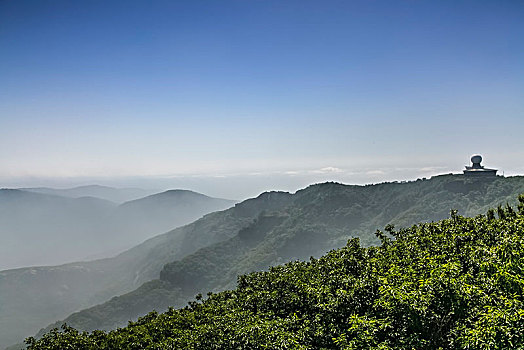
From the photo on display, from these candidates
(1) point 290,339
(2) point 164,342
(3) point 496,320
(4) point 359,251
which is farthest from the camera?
(4) point 359,251

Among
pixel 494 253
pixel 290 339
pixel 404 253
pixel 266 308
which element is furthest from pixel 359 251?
pixel 290 339

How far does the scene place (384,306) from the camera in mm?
19109

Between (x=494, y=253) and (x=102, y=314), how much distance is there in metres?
217

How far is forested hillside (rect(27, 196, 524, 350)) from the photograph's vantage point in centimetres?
1752

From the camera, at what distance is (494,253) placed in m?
20.4

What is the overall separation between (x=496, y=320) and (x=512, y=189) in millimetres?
219522

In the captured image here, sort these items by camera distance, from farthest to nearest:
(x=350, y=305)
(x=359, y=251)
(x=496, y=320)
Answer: (x=359, y=251)
(x=350, y=305)
(x=496, y=320)

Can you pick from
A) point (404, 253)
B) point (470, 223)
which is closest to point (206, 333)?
point (404, 253)

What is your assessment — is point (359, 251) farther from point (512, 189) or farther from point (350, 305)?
point (512, 189)

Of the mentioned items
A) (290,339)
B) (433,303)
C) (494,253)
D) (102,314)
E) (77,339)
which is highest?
(494,253)

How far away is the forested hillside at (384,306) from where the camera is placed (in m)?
17.5

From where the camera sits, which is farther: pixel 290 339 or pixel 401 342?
pixel 290 339

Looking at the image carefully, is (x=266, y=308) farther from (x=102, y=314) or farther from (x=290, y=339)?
(x=102, y=314)

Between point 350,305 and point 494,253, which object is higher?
point 494,253
